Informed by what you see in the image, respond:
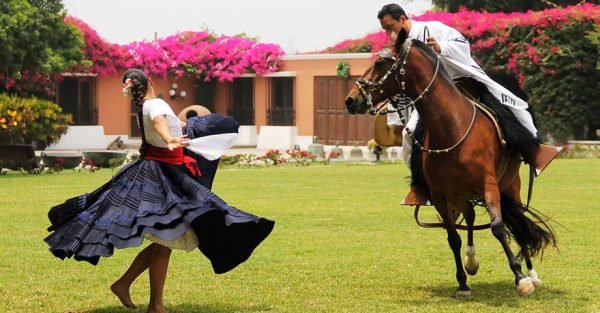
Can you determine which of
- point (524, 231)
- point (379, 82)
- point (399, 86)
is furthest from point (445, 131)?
point (524, 231)

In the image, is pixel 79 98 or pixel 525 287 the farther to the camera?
pixel 79 98

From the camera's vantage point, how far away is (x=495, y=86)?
10.2 metres

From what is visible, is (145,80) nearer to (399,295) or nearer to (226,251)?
(226,251)

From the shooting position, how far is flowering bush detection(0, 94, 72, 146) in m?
27.0

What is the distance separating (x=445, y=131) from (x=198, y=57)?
3699cm

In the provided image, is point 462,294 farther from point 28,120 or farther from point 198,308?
point 28,120

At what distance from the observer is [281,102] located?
45.2 metres

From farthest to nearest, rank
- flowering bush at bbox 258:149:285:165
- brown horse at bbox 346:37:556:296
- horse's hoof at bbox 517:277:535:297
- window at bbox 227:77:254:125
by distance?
1. window at bbox 227:77:254:125
2. flowering bush at bbox 258:149:285:165
3. brown horse at bbox 346:37:556:296
4. horse's hoof at bbox 517:277:535:297

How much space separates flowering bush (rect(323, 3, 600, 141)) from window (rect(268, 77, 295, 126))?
887 cm

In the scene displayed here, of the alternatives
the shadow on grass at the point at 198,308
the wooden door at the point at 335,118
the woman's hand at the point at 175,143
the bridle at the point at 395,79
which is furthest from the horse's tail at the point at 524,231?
the wooden door at the point at 335,118

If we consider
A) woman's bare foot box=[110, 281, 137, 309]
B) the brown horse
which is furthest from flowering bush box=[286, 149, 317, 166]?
woman's bare foot box=[110, 281, 137, 309]

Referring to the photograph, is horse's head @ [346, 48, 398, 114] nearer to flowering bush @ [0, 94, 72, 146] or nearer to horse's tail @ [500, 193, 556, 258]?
horse's tail @ [500, 193, 556, 258]

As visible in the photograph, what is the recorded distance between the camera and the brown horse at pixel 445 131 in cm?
942

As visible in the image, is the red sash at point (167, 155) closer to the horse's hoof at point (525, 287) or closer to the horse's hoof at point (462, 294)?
the horse's hoof at point (462, 294)
